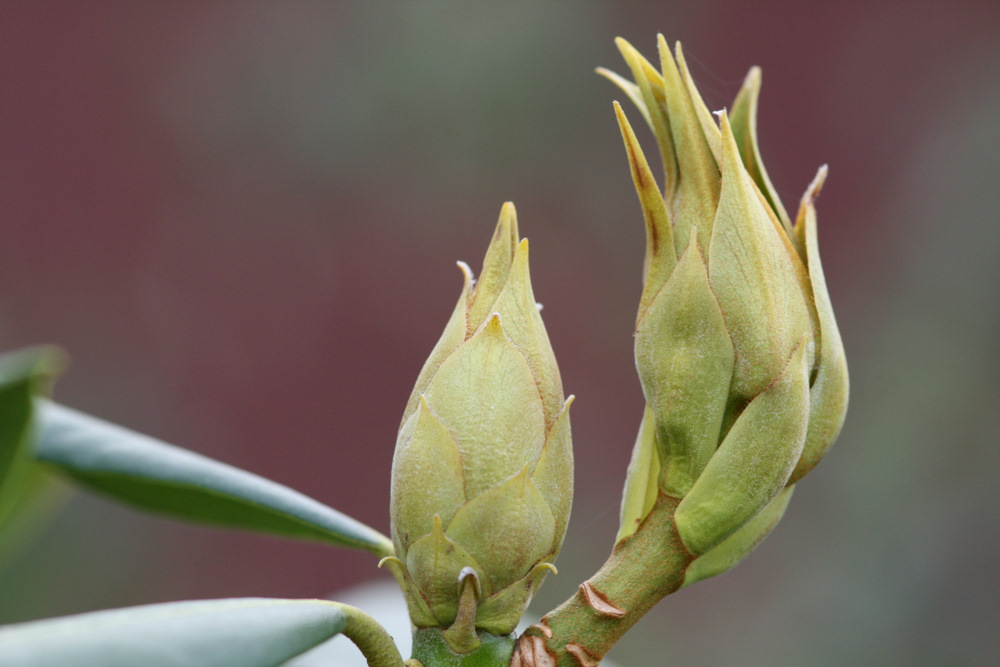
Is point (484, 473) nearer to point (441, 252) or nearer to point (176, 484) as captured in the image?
point (176, 484)

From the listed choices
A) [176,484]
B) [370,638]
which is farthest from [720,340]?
[176,484]

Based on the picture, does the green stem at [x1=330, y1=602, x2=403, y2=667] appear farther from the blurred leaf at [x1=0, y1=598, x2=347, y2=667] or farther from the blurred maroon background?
the blurred maroon background

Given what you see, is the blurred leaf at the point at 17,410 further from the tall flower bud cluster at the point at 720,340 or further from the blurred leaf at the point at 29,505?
the tall flower bud cluster at the point at 720,340

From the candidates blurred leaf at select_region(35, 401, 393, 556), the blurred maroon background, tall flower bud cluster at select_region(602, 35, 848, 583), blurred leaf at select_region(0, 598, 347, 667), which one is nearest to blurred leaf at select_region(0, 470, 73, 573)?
blurred leaf at select_region(35, 401, 393, 556)

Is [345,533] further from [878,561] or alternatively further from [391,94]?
[391,94]

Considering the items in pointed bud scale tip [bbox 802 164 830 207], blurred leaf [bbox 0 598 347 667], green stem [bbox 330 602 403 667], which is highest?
pointed bud scale tip [bbox 802 164 830 207]

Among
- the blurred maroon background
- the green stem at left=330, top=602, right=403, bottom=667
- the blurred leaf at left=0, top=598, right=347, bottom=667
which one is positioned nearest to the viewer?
the blurred leaf at left=0, top=598, right=347, bottom=667

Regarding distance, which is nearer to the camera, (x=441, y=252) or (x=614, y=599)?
(x=614, y=599)
